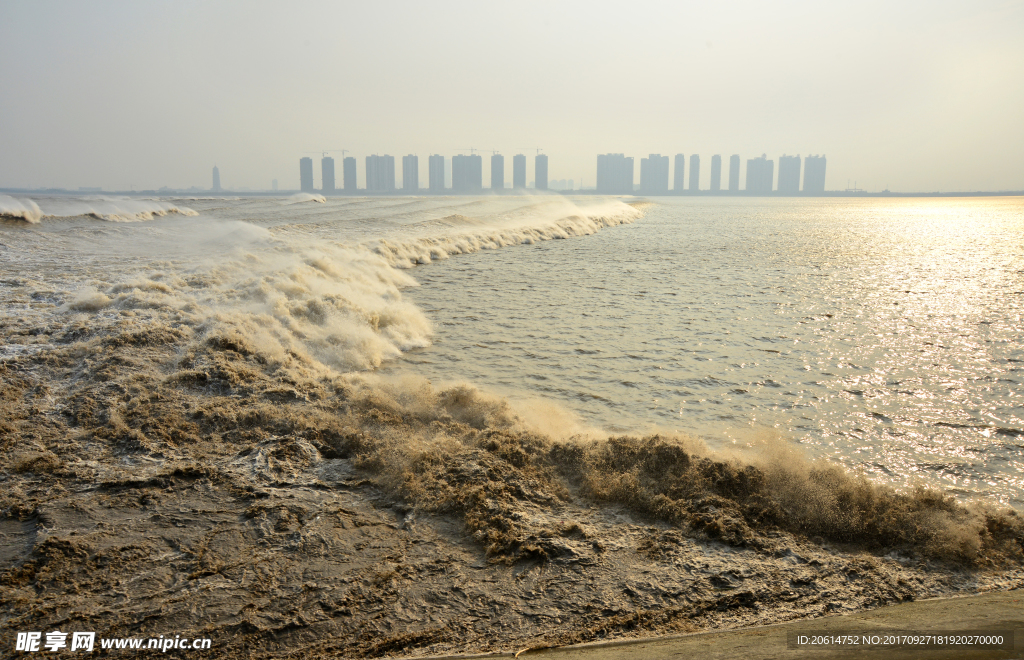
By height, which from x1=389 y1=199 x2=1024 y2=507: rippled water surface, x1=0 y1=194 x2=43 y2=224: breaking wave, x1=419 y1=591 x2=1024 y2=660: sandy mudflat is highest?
x1=0 y1=194 x2=43 y2=224: breaking wave

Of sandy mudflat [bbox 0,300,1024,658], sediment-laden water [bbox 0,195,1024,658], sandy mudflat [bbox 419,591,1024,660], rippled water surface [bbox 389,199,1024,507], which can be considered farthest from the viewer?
rippled water surface [bbox 389,199,1024,507]

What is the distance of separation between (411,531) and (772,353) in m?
7.43

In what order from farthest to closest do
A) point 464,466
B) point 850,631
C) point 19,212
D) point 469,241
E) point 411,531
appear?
point 469,241, point 19,212, point 464,466, point 411,531, point 850,631

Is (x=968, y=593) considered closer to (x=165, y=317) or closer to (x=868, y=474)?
(x=868, y=474)

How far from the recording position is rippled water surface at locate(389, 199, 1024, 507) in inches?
251

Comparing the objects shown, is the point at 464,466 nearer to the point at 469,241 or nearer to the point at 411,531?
the point at 411,531

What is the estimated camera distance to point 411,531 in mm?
4340

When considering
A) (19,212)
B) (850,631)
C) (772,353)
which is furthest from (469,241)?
(850,631)

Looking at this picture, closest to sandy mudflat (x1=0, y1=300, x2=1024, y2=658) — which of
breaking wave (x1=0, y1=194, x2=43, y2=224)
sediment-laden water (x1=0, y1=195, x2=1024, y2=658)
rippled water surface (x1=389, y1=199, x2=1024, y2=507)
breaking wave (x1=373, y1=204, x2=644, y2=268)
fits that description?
sediment-laden water (x1=0, y1=195, x2=1024, y2=658)

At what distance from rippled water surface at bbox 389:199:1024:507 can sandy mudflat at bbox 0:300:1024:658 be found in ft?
4.46

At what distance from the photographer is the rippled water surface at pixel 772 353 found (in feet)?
20.9

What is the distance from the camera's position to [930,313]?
499 inches

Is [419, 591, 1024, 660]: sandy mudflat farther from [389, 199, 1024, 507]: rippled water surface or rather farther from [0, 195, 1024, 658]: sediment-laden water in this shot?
[389, 199, 1024, 507]: rippled water surface

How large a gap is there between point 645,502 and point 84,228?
2454 cm
